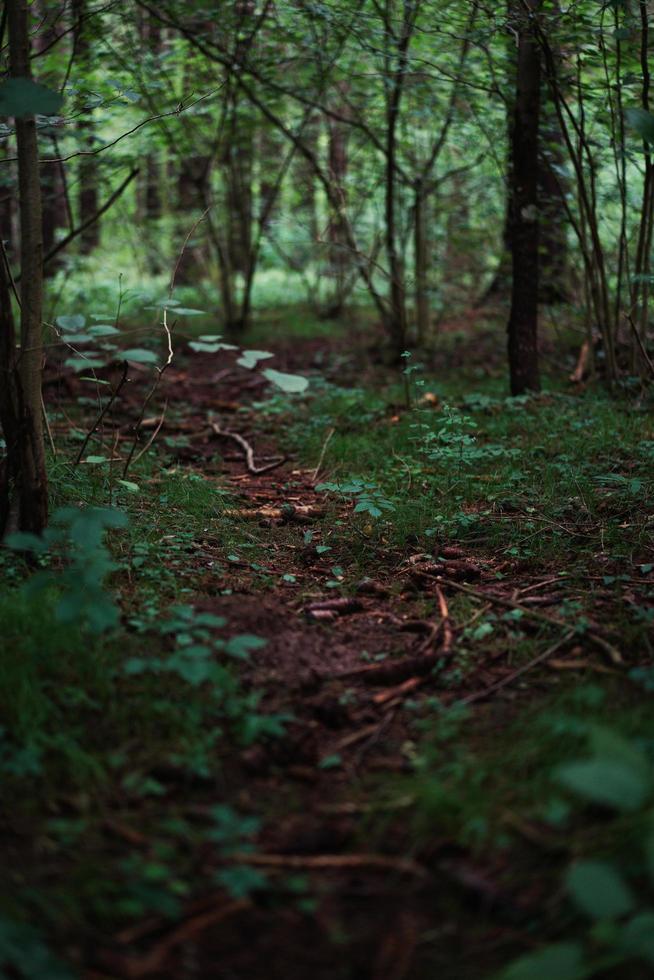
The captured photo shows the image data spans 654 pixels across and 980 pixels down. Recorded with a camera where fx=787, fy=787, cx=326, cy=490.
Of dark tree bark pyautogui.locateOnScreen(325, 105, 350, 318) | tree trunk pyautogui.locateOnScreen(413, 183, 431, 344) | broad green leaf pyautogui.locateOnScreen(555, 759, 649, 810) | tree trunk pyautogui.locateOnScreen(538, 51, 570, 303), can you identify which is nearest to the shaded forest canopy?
broad green leaf pyautogui.locateOnScreen(555, 759, 649, 810)

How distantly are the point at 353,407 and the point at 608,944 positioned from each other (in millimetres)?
4313

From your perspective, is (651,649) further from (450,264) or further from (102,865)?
(450,264)

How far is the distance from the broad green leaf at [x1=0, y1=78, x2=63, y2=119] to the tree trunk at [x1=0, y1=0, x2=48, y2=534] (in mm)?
463

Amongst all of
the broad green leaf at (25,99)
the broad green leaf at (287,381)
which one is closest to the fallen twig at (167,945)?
the broad green leaf at (287,381)

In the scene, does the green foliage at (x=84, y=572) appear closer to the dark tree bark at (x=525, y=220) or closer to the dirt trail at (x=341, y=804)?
the dirt trail at (x=341, y=804)

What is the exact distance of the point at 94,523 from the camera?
82.4 inches

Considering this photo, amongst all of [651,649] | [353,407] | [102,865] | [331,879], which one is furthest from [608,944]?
[353,407]

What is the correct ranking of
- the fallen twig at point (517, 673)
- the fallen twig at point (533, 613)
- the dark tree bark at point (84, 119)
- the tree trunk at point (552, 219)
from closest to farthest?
the fallen twig at point (517, 673) < the fallen twig at point (533, 613) < the dark tree bark at point (84, 119) < the tree trunk at point (552, 219)

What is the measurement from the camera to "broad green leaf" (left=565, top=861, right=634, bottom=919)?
4.02ft

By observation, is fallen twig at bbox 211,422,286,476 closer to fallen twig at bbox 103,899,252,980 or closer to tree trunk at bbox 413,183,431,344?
tree trunk at bbox 413,183,431,344

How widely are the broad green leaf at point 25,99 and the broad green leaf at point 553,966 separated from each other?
2.25 m

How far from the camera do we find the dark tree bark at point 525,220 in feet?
15.8

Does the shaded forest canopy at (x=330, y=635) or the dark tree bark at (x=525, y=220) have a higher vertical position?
the dark tree bark at (x=525, y=220)

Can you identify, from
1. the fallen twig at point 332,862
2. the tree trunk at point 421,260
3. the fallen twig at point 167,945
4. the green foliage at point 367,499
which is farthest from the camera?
the tree trunk at point 421,260
